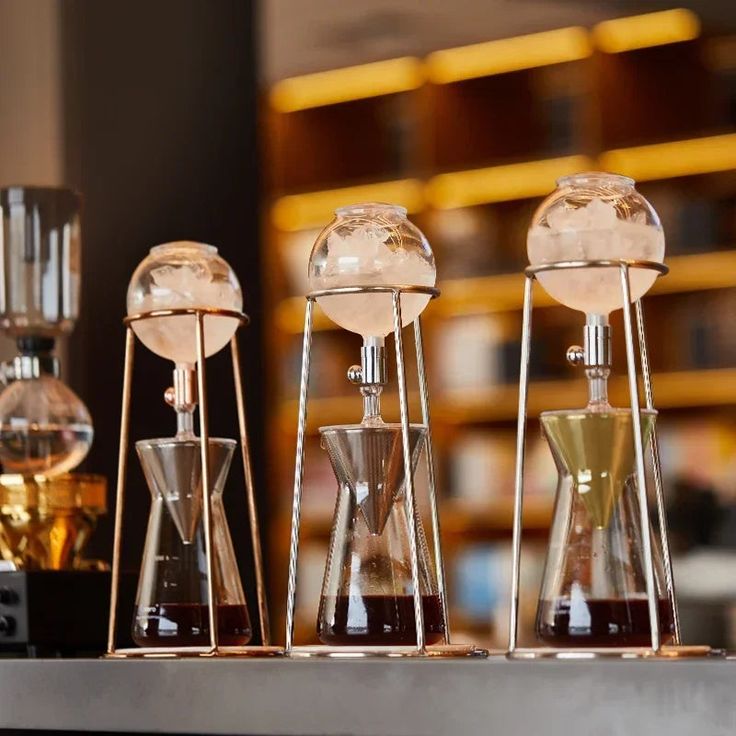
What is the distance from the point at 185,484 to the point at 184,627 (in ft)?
0.36

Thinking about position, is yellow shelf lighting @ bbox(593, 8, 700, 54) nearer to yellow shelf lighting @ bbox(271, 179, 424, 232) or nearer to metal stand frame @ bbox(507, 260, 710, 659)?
yellow shelf lighting @ bbox(271, 179, 424, 232)

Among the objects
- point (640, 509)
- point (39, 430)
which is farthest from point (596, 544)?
point (39, 430)

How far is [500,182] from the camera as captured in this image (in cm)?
475

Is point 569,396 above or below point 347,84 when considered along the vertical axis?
below

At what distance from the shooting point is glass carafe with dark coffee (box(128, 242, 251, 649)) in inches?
44.3

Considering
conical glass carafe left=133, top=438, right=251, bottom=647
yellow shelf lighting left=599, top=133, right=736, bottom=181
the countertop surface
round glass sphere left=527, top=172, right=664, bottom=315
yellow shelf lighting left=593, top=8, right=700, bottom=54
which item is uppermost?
yellow shelf lighting left=593, top=8, right=700, bottom=54

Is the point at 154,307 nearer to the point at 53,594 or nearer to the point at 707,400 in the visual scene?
the point at 53,594

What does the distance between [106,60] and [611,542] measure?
3.65 metres

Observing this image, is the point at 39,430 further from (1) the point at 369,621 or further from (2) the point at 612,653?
(2) the point at 612,653

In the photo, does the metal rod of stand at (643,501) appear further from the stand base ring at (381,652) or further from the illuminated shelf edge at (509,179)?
the illuminated shelf edge at (509,179)

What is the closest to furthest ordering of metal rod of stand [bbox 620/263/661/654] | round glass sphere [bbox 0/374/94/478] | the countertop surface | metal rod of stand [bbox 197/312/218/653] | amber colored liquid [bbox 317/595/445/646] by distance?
the countertop surface
metal rod of stand [bbox 620/263/661/654]
amber colored liquid [bbox 317/595/445/646]
metal rod of stand [bbox 197/312/218/653]
round glass sphere [bbox 0/374/94/478]

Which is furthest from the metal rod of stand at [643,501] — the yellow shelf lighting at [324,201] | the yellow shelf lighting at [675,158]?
the yellow shelf lighting at [324,201]

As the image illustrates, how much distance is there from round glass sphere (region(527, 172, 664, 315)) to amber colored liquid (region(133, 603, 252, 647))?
1.20 feet

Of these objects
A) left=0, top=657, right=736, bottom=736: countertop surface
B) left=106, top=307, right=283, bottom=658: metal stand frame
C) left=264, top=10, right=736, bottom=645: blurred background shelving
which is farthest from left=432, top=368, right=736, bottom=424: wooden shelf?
left=0, top=657, right=736, bottom=736: countertop surface
